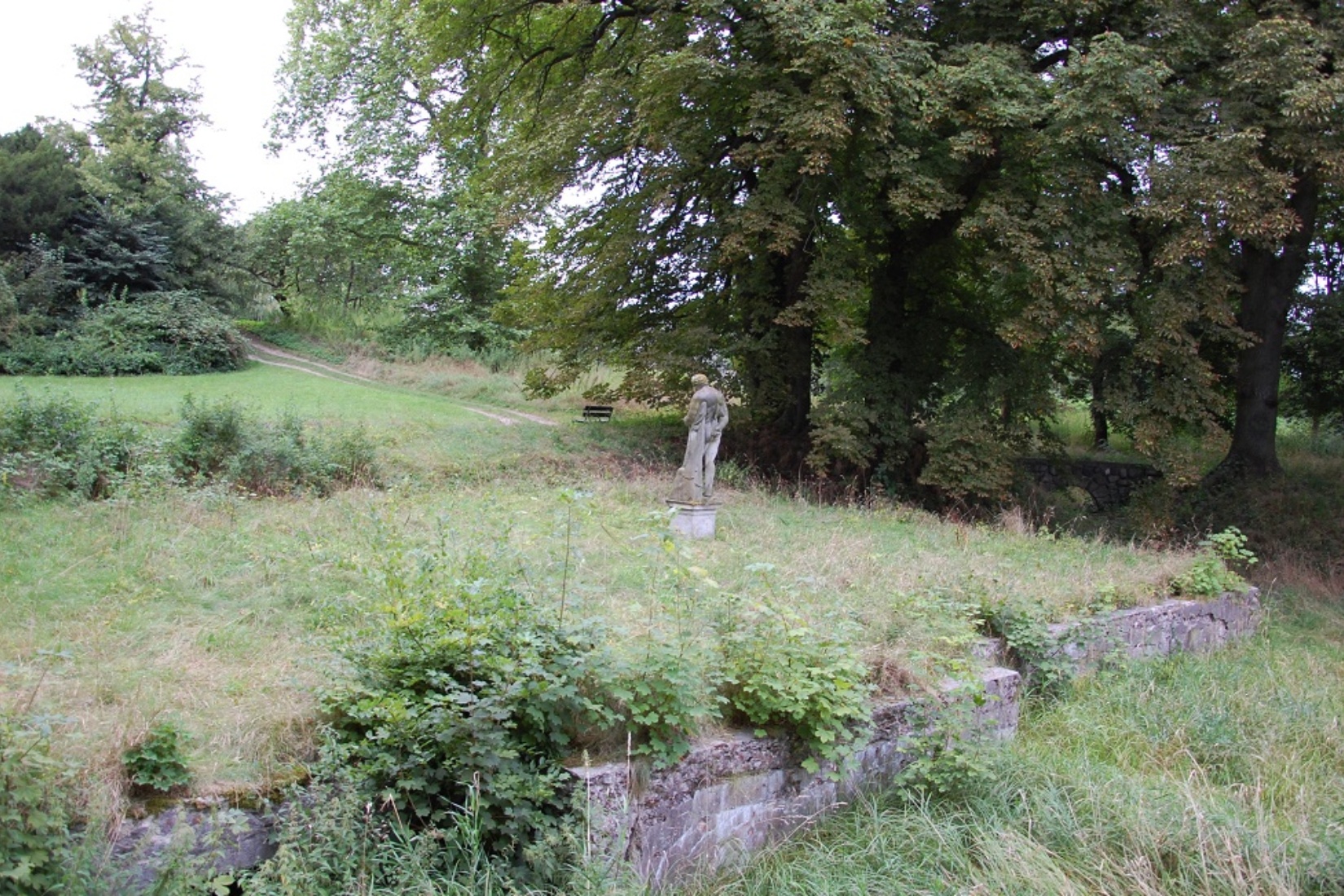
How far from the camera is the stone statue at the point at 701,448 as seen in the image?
1132 centimetres

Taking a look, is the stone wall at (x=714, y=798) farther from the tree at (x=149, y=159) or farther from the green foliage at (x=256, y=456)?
the tree at (x=149, y=159)

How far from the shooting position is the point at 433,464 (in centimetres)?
1391

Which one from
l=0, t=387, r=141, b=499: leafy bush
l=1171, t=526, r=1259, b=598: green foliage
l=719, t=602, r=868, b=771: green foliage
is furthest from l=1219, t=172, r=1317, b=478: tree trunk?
l=0, t=387, r=141, b=499: leafy bush

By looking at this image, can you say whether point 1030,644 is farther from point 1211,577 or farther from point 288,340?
point 288,340

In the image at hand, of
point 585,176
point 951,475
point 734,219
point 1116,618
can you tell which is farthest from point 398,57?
point 1116,618

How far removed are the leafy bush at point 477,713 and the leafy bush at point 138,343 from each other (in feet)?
58.2

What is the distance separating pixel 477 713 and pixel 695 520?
22.3 ft

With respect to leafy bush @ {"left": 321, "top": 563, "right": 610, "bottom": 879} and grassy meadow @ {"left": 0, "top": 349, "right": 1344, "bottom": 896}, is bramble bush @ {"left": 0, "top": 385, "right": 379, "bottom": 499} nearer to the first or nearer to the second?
grassy meadow @ {"left": 0, "top": 349, "right": 1344, "bottom": 896}

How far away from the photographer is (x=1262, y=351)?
16656 mm

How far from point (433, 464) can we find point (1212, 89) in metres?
13.2

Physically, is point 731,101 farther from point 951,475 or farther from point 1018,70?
point 951,475

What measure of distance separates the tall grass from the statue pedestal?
468 centimetres

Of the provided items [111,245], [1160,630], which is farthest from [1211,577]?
[111,245]

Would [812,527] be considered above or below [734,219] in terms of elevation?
below
